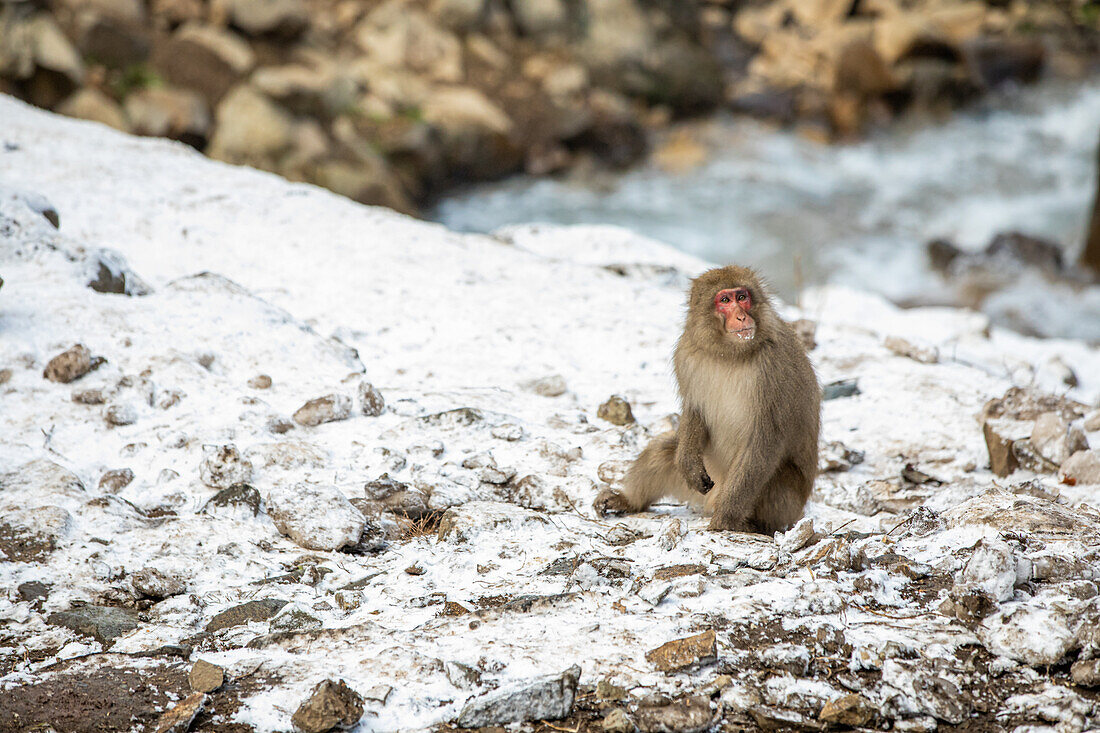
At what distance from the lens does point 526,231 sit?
7688 mm

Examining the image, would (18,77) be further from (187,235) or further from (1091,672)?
(1091,672)

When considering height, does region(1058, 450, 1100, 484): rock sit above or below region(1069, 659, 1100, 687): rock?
below

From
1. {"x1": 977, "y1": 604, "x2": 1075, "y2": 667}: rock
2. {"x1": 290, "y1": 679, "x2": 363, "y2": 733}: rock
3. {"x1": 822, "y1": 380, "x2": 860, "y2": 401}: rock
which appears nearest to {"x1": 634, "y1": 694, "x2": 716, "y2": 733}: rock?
{"x1": 290, "y1": 679, "x2": 363, "y2": 733}: rock

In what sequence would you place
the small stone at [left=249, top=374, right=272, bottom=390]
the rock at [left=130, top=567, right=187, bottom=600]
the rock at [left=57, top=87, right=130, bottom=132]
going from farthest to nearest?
the rock at [left=57, top=87, right=130, bottom=132]
the small stone at [left=249, top=374, right=272, bottom=390]
the rock at [left=130, top=567, right=187, bottom=600]

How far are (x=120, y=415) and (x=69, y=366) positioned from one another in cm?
43

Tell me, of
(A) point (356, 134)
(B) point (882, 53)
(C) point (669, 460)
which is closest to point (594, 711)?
(C) point (669, 460)

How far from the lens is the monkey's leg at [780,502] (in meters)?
3.77

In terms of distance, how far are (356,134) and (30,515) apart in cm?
1141

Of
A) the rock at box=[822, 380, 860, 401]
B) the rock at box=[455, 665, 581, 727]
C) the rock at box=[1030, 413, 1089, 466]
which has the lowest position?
the rock at box=[822, 380, 860, 401]

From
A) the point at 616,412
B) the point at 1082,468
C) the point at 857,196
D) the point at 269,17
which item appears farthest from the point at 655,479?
the point at 269,17

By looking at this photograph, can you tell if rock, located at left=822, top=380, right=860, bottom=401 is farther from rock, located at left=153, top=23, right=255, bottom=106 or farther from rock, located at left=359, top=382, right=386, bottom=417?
rock, located at left=153, top=23, right=255, bottom=106

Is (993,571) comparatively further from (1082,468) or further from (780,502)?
(1082,468)

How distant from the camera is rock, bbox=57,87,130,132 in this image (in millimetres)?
12609

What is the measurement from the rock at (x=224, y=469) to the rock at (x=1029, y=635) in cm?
268
